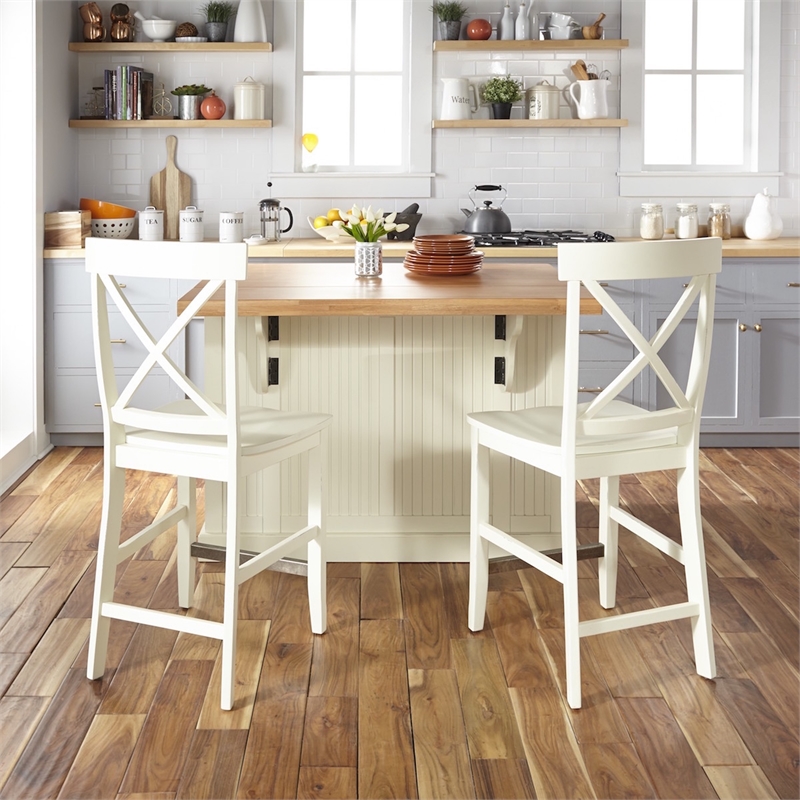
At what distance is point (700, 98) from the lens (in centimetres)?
543

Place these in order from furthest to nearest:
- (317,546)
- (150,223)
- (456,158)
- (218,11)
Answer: (456,158) < (218,11) < (150,223) < (317,546)

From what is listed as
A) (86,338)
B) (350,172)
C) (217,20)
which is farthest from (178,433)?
(217,20)

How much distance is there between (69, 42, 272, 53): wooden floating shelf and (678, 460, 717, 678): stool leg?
3.47m

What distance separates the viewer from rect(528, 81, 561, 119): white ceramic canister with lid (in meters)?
5.16

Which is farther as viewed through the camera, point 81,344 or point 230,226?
point 230,226

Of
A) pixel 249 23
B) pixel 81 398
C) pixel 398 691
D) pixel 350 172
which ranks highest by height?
pixel 249 23

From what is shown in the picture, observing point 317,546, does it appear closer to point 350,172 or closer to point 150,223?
point 150,223

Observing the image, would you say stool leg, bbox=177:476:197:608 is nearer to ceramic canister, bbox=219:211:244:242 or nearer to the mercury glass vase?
the mercury glass vase

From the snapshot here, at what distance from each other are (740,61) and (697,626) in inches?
151

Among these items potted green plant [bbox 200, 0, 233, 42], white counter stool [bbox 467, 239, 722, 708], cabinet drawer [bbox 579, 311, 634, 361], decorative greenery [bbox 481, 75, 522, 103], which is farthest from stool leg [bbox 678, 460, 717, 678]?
potted green plant [bbox 200, 0, 233, 42]

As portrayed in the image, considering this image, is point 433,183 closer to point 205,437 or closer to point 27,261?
point 27,261

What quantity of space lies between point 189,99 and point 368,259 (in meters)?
2.37

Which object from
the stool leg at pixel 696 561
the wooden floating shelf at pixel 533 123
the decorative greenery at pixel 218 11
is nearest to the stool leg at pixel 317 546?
the stool leg at pixel 696 561

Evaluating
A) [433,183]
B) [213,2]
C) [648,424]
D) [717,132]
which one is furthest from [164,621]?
[717,132]
